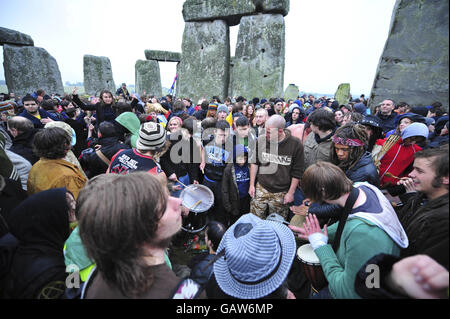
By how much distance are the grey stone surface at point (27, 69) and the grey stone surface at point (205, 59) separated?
8162 mm

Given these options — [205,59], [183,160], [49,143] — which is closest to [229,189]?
[183,160]

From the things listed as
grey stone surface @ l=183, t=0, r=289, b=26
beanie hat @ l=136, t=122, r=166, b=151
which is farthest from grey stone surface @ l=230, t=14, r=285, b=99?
beanie hat @ l=136, t=122, r=166, b=151

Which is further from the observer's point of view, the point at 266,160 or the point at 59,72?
the point at 59,72

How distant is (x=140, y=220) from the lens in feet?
2.93

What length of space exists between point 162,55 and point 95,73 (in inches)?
211

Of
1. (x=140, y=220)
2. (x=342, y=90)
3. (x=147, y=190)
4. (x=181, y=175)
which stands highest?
(x=342, y=90)

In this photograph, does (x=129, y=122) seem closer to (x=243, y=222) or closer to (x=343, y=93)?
(x=243, y=222)

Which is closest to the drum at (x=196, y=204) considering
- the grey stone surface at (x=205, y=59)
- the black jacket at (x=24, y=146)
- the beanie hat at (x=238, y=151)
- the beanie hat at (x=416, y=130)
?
the beanie hat at (x=238, y=151)

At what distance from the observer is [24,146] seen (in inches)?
112

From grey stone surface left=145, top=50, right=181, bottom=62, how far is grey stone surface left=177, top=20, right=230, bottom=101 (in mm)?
6414

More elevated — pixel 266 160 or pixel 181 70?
pixel 181 70

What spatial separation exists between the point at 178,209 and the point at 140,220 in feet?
1.03
